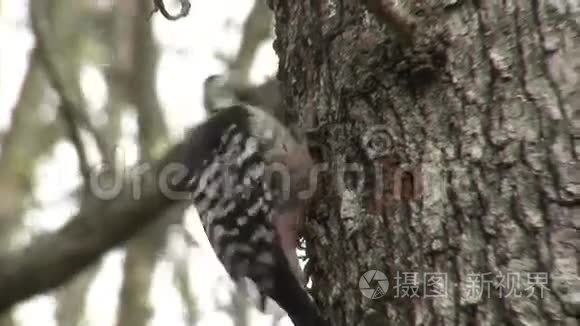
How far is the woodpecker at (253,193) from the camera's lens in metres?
1.87

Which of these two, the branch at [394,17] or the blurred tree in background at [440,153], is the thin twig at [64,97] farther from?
the branch at [394,17]

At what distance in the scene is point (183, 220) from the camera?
3316 millimetres

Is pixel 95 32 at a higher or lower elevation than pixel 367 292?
higher

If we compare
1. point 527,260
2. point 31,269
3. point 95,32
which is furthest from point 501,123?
point 95,32

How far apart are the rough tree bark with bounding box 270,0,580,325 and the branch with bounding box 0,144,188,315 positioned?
931 millimetres

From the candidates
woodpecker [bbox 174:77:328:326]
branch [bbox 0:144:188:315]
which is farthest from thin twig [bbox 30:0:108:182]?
woodpecker [bbox 174:77:328:326]

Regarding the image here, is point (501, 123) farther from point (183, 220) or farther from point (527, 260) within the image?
point (183, 220)

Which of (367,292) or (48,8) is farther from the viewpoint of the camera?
(48,8)

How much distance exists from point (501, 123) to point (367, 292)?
382mm

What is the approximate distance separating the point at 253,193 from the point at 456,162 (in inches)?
30.6

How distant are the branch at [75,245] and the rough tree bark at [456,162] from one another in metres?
A: 0.93

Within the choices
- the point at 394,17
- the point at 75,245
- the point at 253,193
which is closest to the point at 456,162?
the point at 394,17

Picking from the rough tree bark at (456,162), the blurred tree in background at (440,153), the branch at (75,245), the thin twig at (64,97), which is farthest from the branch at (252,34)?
the rough tree bark at (456,162)

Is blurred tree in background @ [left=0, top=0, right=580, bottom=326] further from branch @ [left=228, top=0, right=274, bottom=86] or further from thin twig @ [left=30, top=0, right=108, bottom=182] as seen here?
branch @ [left=228, top=0, right=274, bottom=86]
